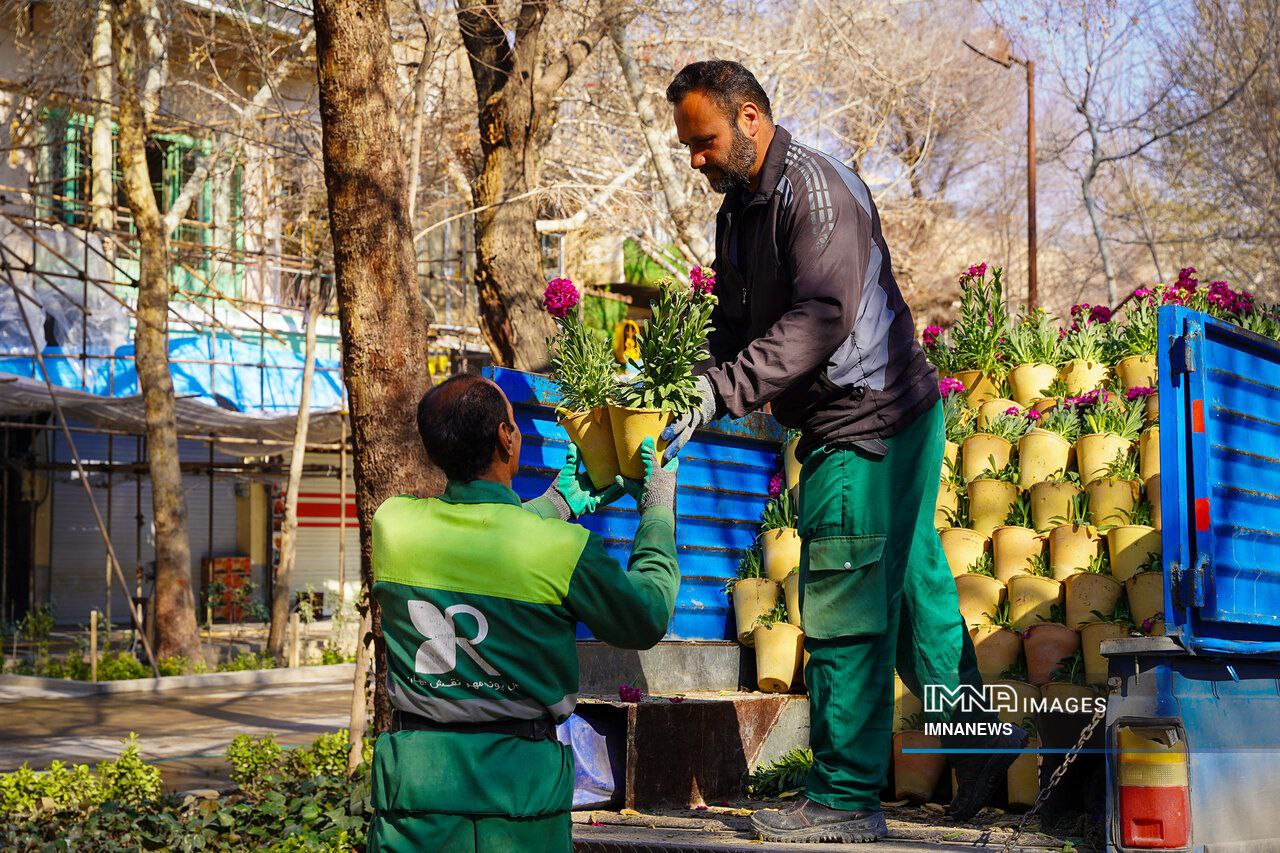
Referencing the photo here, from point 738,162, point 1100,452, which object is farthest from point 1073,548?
point 738,162

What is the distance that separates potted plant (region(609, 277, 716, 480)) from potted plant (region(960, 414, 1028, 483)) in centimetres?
243

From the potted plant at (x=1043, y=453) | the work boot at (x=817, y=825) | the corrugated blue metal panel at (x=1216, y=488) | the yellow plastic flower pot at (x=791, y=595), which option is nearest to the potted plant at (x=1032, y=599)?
the potted plant at (x=1043, y=453)

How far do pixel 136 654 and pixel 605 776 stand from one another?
1358cm

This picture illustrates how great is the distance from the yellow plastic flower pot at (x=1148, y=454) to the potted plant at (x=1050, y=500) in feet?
0.81

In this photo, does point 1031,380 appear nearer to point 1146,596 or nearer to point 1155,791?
point 1146,596

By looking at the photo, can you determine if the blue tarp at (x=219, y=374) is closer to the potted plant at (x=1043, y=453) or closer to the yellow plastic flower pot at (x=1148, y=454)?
the potted plant at (x=1043, y=453)

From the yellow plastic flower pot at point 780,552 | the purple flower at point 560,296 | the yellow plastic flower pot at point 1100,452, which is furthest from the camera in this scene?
the purple flower at point 560,296

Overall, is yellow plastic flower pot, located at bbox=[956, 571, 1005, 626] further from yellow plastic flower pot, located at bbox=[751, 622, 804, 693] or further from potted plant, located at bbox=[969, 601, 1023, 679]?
yellow plastic flower pot, located at bbox=[751, 622, 804, 693]

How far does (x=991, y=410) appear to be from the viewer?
623cm

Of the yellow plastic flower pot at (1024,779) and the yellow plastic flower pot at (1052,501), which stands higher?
the yellow plastic flower pot at (1052,501)

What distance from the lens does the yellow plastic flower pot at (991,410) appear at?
6.19 m

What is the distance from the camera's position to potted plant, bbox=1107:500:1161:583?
504cm

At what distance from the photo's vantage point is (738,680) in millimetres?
5352

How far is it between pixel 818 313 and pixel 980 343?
3056mm
